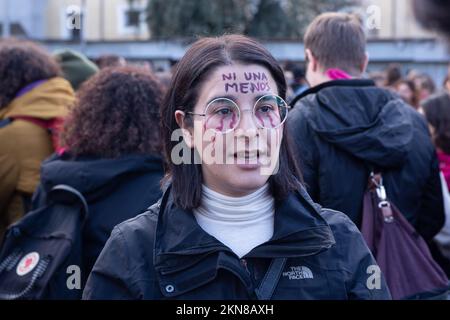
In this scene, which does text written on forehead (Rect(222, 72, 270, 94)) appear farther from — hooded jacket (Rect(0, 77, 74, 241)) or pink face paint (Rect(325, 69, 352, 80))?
hooded jacket (Rect(0, 77, 74, 241))

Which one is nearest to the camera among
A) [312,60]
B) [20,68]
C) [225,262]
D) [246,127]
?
[225,262]

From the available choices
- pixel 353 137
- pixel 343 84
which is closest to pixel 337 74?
pixel 343 84

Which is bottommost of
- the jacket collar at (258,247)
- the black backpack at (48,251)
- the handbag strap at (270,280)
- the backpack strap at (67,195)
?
the black backpack at (48,251)

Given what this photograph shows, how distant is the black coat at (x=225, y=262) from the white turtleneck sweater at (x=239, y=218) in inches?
1.5

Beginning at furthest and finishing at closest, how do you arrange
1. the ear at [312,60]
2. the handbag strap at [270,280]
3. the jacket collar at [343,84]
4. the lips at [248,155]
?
the ear at [312,60] → the jacket collar at [343,84] → the lips at [248,155] → the handbag strap at [270,280]

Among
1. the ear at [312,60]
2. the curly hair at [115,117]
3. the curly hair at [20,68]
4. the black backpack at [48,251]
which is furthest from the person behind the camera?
the curly hair at [20,68]

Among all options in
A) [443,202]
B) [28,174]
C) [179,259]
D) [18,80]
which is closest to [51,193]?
[28,174]

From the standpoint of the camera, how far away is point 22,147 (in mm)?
3799

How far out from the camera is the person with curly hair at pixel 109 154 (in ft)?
10.3

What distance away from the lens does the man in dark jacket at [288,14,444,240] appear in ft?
10.9

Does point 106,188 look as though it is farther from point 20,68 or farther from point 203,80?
point 20,68

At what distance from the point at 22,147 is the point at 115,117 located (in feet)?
2.39

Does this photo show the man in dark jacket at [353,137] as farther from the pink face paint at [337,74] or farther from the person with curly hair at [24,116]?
the person with curly hair at [24,116]

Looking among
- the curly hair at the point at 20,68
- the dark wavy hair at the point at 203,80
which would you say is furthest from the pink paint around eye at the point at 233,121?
the curly hair at the point at 20,68
